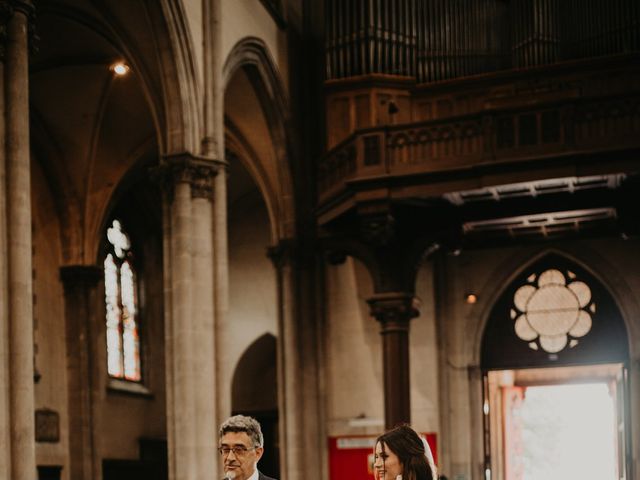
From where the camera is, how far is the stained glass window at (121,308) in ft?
76.6

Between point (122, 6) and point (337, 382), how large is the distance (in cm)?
802

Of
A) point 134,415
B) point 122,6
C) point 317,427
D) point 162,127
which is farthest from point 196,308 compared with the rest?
point 134,415

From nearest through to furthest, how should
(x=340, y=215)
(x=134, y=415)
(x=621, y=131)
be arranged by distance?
1. (x=621, y=131)
2. (x=340, y=215)
3. (x=134, y=415)

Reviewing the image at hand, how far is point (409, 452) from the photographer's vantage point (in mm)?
4668

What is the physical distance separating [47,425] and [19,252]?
10.4 metres

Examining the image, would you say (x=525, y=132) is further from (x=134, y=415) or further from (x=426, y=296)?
(x=134, y=415)

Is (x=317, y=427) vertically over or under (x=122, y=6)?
under

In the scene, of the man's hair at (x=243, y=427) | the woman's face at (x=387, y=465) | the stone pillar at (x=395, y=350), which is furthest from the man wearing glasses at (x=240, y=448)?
the stone pillar at (x=395, y=350)

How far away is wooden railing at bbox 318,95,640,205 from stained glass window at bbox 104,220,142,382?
8.32 m

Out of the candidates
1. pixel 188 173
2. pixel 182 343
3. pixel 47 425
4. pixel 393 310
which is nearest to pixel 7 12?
pixel 188 173

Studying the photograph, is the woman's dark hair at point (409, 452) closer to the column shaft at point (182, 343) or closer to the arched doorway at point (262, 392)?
the column shaft at point (182, 343)

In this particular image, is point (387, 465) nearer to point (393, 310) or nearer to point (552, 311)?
point (393, 310)

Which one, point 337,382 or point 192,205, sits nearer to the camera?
point 192,205

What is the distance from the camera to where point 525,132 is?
15727mm
